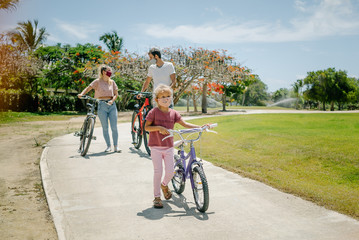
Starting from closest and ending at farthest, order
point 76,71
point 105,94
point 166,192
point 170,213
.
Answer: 1. point 170,213
2. point 166,192
3. point 105,94
4. point 76,71

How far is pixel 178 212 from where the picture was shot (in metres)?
3.86

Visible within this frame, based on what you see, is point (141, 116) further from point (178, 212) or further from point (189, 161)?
point (178, 212)

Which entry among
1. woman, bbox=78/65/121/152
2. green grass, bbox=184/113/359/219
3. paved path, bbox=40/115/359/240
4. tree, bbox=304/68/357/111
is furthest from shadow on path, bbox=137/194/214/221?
tree, bbox=304/68/357/111

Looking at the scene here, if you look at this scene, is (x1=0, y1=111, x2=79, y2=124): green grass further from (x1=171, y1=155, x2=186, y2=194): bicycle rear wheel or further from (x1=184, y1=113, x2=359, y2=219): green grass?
(x1=171, y1=155, x2=186, y2=194): bicycle rear wheel

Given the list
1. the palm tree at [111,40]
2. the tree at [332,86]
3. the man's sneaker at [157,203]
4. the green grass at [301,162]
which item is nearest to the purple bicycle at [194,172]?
the man's sneaker at [157,203]

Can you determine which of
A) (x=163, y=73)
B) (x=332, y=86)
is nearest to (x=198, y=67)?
(x=163, y=73)

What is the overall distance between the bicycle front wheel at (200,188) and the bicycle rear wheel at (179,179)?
0.96 ft

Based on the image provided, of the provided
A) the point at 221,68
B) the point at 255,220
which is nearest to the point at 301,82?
the point at 221,68

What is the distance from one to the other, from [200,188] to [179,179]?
0.66 metres

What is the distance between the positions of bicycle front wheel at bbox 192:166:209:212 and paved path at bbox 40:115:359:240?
115mm

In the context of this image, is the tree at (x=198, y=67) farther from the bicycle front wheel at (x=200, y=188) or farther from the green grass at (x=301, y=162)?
the bicycle front wheel at (x=200, y=188)

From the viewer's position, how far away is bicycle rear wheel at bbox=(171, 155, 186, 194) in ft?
13.8

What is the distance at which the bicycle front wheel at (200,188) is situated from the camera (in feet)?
11.9

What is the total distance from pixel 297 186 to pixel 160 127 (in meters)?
2.54
